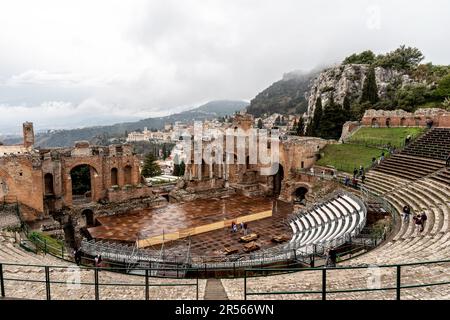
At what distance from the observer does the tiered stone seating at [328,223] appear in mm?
18328

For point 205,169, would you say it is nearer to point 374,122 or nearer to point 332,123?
point 332,123

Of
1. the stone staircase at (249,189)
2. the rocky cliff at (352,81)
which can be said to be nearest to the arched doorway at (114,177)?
the stone staircase at (249,189)

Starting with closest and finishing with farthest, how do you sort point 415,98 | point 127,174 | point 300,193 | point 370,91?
1. point 300,193
2. point 127,174
3. point 415,98
4. point 370,91

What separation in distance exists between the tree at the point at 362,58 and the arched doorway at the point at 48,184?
67.8 m

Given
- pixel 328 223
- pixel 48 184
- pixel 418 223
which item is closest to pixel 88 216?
pixel 48 184

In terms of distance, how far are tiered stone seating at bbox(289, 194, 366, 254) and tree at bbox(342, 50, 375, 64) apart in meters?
59.5

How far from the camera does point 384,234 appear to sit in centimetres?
1697

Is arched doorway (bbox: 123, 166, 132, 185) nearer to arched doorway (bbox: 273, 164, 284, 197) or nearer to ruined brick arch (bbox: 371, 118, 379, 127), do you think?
arched doorway (bbox: 273, 164, 284, 197)

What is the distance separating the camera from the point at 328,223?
Answer: 21922 millimetres

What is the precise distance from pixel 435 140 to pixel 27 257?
3046 centimetres

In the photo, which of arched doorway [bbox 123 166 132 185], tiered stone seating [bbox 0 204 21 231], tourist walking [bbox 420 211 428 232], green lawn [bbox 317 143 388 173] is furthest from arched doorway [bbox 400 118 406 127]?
tiered stone seating [bbox 0 204 21 231]

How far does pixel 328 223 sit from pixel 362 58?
6494 centimetres

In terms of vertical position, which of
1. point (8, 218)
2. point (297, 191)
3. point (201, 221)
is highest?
point (8, 218)
